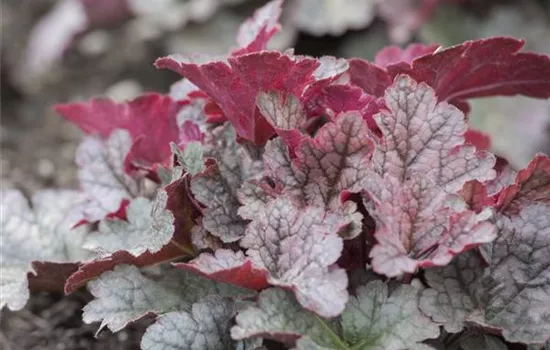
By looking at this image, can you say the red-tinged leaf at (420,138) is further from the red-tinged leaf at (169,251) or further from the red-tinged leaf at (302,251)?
the red-tinged leaf at (169,251)

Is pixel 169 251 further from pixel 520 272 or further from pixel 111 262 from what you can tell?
pixel 520 272

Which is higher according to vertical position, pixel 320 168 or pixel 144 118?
pixel 320 168

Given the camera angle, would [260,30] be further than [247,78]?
Yes

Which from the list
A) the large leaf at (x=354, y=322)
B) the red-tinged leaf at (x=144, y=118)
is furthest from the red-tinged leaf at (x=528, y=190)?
the red-tinged leaf at (x=144, y=118)

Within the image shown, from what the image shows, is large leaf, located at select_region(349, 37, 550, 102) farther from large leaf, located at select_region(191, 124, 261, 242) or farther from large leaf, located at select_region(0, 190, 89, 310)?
large leaf, located at select_region(0, 190, 89, 310)

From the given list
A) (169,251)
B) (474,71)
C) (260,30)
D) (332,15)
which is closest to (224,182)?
(169,251)

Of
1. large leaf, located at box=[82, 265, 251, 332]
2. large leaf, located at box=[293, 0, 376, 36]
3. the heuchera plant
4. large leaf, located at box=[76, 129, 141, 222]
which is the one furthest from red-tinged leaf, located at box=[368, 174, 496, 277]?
large leaf, located at box=[293, 0, 376, 36]

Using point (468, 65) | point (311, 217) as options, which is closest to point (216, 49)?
point (468, 65)
